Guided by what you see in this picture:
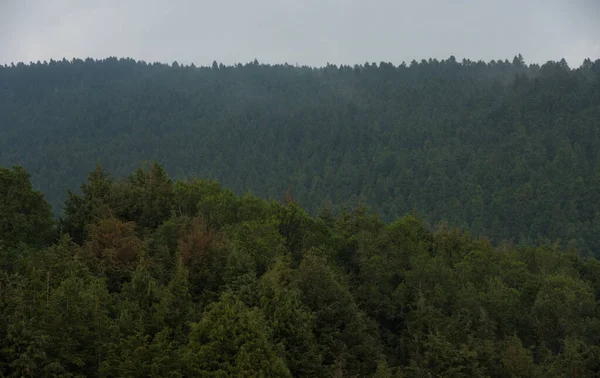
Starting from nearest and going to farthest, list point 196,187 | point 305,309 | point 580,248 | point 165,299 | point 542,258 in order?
point 165,299 → point 305,309 → point 196,187 → point 542,258 → point 580,248

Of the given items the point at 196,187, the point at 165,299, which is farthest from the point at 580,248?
the point at 165,299

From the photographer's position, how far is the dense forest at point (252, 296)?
91.1 ft

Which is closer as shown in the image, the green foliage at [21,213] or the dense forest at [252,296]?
the dense forest at [252,296]

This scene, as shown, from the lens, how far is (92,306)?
29.1 meters

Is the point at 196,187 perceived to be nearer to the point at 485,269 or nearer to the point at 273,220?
the point at 273,220

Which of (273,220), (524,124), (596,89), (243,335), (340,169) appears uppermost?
(596,89)

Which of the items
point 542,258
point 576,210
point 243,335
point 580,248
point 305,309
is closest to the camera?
point 243,335

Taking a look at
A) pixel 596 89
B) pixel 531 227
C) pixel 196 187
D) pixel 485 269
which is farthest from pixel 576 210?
pixel 196 187

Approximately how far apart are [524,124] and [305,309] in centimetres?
16082

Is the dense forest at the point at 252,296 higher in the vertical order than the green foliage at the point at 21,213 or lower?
lower

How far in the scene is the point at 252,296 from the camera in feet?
115

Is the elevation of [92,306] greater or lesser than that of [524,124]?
lesser

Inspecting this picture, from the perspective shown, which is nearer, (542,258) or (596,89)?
(542,258)

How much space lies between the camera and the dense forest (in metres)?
27.8
